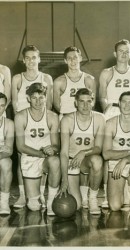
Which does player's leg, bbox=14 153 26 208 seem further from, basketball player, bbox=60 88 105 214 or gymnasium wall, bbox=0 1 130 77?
gymnasium wall, bbox=0 1 130 77

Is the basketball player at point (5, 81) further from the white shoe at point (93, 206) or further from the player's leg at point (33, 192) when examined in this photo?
the white shoe at point (93, 206)

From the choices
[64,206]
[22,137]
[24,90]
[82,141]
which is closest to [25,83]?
[24,90]

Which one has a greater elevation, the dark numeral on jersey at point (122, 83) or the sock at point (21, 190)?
the dark numeral on jersey at point (122, 83)

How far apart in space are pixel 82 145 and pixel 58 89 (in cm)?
29

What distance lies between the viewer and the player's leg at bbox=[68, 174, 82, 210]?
184 cm

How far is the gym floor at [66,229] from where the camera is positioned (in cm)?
153

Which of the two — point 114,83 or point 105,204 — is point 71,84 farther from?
point 105,204

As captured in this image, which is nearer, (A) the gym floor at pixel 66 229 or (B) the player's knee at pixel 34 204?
(A) the gym floor at pixel 66 229

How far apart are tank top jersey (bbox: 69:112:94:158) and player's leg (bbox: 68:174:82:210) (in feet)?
0.31

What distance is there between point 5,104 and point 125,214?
683 millimetres

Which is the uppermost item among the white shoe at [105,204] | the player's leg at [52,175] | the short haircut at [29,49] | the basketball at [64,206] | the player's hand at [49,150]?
the short haircut at [29,49]

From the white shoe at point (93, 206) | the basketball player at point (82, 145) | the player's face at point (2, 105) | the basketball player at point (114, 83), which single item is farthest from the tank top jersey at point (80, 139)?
the player's face at point (2, 105)

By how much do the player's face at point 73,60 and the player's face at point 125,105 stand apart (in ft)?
0.92

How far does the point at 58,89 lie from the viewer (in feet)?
6.43
